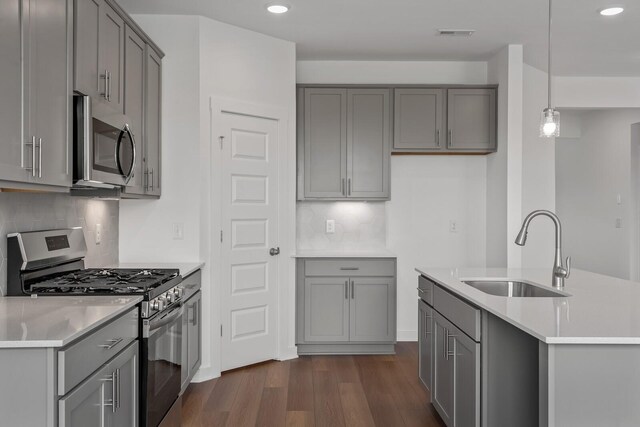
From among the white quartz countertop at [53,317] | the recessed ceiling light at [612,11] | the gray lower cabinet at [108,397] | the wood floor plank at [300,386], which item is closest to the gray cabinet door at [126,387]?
the gray lower cabinet at [108,397]

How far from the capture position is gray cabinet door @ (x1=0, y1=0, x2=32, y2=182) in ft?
6.24

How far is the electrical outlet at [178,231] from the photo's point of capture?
3998 millimetres

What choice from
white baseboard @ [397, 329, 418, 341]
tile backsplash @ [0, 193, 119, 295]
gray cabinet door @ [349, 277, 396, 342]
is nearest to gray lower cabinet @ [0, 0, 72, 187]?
tile backsplash @ [0, 193, 119, 295]

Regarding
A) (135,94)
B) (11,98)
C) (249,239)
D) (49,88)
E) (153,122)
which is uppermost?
(135,94)

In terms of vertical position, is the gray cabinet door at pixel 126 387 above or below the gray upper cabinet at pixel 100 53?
below

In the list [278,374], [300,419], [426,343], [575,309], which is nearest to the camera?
[575,309]

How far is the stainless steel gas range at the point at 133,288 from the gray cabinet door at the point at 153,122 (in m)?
0.70

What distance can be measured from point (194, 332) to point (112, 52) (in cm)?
188

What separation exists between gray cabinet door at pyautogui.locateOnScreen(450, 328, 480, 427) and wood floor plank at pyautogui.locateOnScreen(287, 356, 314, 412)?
1.12m

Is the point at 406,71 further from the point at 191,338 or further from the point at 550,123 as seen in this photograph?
the point at 191,338

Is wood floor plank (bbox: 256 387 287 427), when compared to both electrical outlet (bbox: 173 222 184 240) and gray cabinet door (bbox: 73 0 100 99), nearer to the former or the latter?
electrical outlet (bbox: 173 222 184 240)

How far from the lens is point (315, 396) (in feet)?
12.2

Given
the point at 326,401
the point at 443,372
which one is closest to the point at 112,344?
the point at 443,372

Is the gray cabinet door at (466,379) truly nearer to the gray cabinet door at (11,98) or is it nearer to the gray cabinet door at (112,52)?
the gray cabinet door at (11,98)
